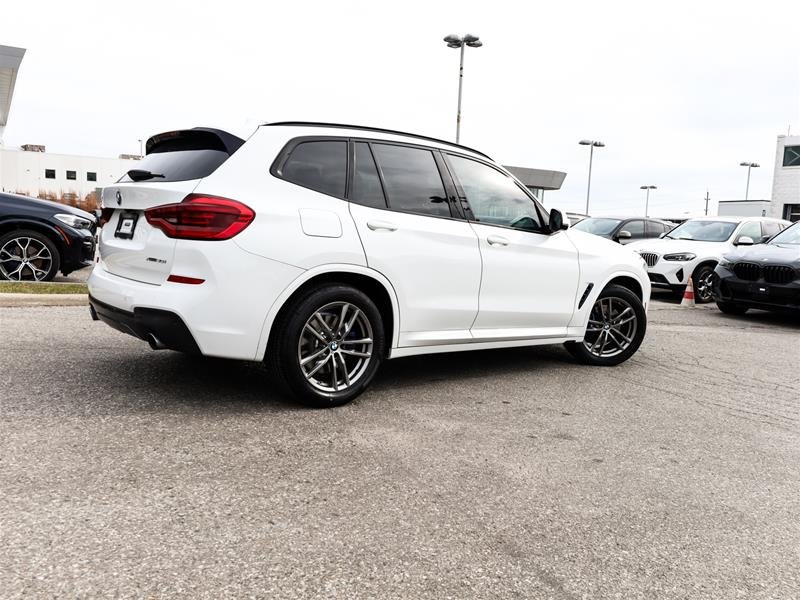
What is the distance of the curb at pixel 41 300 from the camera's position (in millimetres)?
7527

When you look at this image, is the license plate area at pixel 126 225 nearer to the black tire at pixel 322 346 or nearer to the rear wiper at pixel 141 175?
the rear wiper at pixel 141 175

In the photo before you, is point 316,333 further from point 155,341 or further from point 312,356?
point 155,341

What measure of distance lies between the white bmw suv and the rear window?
1 centimetres

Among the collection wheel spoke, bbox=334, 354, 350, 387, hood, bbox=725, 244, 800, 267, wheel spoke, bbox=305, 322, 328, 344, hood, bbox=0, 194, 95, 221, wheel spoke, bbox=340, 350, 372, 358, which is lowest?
wheel spoke, bbox=334, 354, 350, 387

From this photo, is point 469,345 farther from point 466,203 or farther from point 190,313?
point 190,313

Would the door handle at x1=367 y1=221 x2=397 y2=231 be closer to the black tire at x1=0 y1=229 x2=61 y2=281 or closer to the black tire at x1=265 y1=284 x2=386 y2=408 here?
the black tire at x1=265 y1=284 x2=386 y2=408

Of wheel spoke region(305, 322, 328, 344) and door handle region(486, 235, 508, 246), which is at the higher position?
door handle region(486, 235, 508, 246)

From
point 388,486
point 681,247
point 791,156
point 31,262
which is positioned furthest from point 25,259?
point 791,156

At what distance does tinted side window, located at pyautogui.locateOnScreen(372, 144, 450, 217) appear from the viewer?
15.3ft

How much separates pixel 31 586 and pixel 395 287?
275 cm

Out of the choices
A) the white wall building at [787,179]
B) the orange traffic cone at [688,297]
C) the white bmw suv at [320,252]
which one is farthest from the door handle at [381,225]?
the white wall building at [787,179]

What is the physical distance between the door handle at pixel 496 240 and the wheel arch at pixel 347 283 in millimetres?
983

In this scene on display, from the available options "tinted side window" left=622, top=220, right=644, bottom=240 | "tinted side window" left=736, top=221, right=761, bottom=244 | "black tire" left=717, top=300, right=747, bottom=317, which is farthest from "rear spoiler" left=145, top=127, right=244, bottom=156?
"tinted side window" left=622, top=220, right=644, bottom=240

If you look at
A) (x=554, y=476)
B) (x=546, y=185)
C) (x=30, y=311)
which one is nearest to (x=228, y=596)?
(x=554, y=476)
